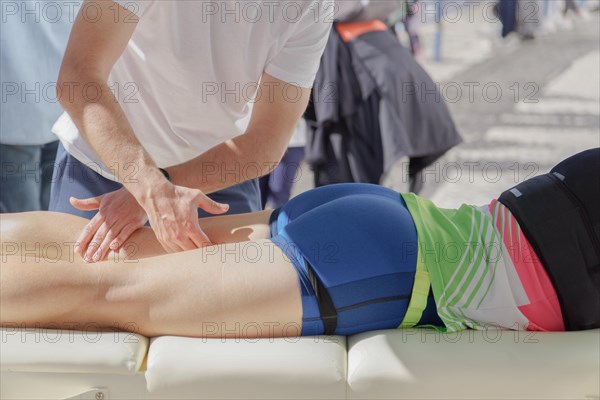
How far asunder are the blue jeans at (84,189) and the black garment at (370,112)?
0.96 m

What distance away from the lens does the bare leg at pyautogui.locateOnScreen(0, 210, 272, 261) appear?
163cm

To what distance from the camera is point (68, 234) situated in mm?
1690

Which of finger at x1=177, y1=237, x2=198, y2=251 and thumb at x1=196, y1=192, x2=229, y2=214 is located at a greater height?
thumb at x1=196, y1=192, x2=229, y2=214

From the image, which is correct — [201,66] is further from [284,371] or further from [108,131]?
[284,371]

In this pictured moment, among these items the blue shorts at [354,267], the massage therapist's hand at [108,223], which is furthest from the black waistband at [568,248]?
the massage therapist's hand at [108,223]

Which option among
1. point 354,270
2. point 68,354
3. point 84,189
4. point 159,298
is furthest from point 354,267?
point 84,189

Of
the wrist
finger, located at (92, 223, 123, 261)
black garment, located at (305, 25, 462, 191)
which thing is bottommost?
black garment, located at (305, 25, 462, 191)

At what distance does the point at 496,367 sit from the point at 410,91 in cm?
171

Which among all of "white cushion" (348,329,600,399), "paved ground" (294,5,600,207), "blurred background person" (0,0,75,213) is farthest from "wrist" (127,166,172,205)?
"paved ground" (294,5,600,207)

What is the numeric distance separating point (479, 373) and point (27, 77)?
1.58m

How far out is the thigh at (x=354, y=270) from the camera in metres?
1.44

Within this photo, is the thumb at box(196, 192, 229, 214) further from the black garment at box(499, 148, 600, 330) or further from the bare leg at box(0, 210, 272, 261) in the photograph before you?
the black garment at box(499, 148, 600, 330)

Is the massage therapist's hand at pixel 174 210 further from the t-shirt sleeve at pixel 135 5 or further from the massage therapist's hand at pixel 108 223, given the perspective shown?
the t-shirt sleeve at pixel 135 5

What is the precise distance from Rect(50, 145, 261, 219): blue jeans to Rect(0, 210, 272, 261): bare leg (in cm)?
18
